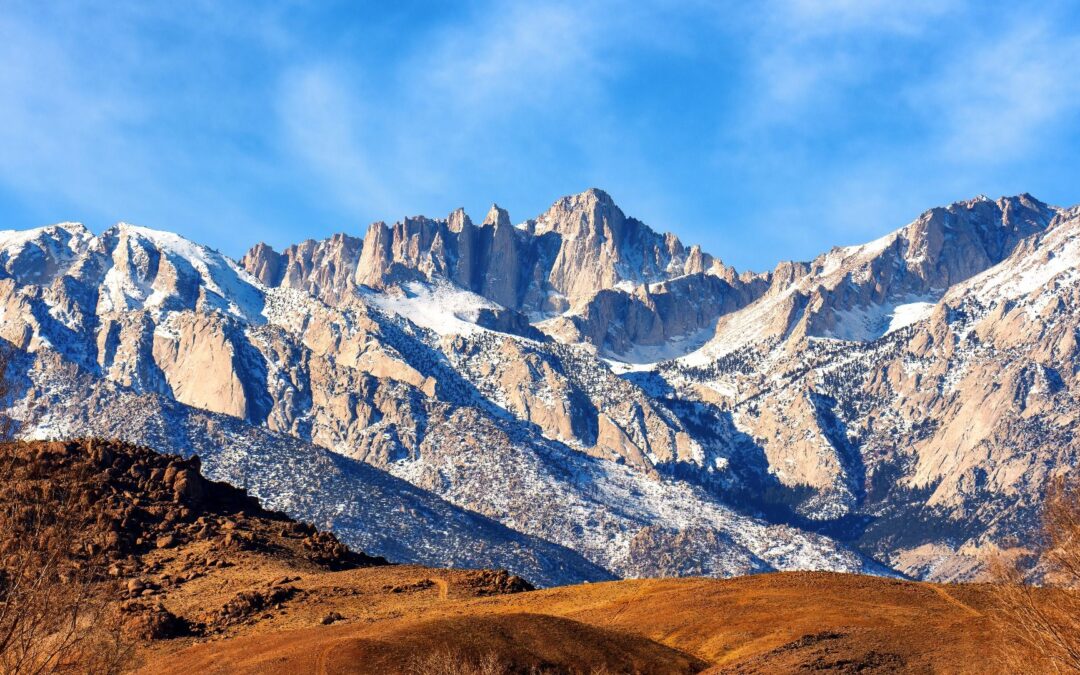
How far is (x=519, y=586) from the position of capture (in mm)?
106188

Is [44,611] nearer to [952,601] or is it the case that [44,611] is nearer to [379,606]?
[379,606]

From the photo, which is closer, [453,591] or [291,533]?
[453,591]

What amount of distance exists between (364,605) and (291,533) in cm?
2260

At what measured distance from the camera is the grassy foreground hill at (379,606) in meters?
71.1

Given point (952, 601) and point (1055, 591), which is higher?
point (952, 601)

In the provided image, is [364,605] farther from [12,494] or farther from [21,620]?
[21,620]

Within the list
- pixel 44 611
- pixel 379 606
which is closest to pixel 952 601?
pixel 379 606

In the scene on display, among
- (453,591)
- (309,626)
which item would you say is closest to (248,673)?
(309,626)

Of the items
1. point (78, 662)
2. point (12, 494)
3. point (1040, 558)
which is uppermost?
point (12, 494)

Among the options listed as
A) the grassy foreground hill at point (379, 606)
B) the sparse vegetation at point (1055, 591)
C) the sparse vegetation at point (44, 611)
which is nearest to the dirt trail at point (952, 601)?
the grassy foreground hill at point (379, 606)

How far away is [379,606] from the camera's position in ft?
304

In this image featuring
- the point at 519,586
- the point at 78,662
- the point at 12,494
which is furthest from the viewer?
the point at 519,586

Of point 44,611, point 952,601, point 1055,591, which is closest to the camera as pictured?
point 44,611

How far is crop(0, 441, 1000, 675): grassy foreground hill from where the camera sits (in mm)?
71062
